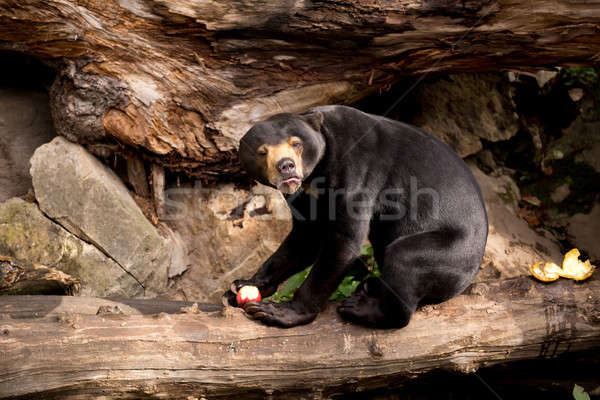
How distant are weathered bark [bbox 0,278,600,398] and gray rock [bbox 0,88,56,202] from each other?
6.50 feet

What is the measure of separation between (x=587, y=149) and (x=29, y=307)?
643 cm

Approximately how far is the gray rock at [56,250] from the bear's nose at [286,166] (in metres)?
2.70

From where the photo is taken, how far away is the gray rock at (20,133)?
562cm

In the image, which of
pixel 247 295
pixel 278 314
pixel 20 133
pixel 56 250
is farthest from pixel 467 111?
pixel 20 133

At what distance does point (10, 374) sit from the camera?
3.19m

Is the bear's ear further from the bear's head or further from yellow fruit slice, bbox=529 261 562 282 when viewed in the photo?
yellow fruit slice, bbox=529 261 562 282

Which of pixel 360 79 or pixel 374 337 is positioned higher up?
pixel 360 79

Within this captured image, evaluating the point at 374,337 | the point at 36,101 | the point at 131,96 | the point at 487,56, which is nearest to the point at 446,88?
the point at 487,56

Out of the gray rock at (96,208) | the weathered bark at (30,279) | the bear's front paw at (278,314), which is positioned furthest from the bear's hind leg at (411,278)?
the gray rock at (96,208)

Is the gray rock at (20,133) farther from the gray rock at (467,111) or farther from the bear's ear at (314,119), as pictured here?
the gray rock at (467,111)

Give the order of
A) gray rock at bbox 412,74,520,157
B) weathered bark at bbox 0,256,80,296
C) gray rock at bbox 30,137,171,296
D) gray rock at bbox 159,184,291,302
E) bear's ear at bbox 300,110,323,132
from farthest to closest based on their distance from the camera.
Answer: gray rock at bbox 412,74,520,157 → gray rock at bbox 159,184,291,302 → gray rock at bbox 30,137,171,296 → weathered bark at bbox 0,256,80,296 → bear's ear at bbox 300,110,323,132

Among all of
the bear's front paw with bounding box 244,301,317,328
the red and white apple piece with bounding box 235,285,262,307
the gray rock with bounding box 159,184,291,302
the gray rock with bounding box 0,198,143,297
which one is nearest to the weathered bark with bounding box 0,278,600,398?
the bear's front paw with bounding box 244,301,317,328

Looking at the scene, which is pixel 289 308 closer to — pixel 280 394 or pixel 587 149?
pixel 280 394

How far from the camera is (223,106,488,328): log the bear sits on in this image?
3.70 meters
